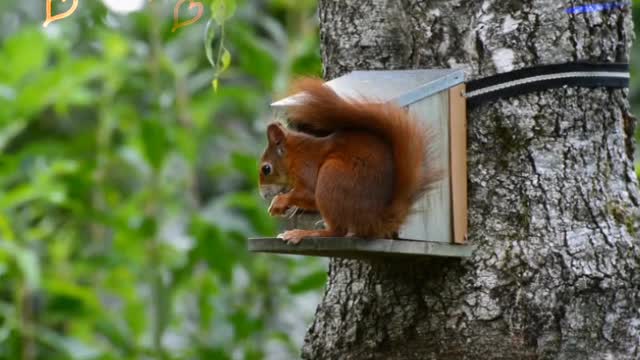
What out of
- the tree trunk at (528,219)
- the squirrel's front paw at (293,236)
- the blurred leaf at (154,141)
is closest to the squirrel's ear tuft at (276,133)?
the squirrel's front paw at (293,236)

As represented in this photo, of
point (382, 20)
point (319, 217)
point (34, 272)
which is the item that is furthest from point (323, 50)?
point (34, 272)

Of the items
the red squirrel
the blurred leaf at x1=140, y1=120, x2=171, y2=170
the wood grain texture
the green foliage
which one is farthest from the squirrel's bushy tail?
the blurred leaf at x1=140, y1=120, x2=171, y2=170

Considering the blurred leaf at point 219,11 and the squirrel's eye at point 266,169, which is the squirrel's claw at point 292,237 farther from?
the blurred leaf at point 219,11

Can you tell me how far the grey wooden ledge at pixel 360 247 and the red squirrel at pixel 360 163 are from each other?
30 millimetres

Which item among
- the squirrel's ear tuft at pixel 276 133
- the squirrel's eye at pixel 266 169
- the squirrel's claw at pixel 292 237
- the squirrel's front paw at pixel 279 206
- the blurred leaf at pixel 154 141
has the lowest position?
the squirrel's claw at pixel 292 237

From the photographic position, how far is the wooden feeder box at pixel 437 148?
249 centimetres

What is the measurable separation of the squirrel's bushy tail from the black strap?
0.60 ft

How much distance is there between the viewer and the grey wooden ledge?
2328 mm

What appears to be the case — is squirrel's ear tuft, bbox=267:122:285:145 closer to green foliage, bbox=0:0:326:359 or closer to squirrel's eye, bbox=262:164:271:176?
squirrel's eye, bbox=262:164:271:176

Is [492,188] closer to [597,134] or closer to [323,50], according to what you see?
[597,134]

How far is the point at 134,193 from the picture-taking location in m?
5.46

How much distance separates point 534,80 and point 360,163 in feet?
1.32

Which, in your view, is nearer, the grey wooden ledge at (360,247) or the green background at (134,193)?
the grey wooden ledge at (360,247)

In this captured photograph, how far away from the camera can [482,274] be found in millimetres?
2518
